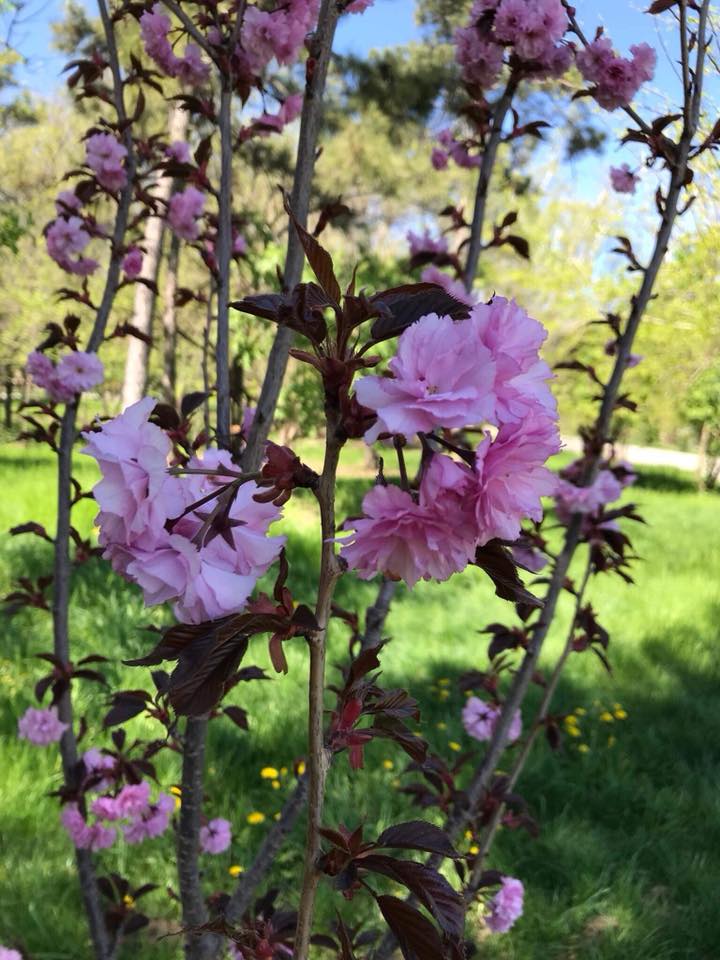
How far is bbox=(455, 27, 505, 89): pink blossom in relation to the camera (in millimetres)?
1634

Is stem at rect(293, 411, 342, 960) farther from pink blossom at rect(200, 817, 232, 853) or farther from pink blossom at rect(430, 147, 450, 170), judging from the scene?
pink blossom at rect(430, 147, 450, 170)

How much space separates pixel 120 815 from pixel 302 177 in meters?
1.50

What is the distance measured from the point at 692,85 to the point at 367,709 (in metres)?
1.52

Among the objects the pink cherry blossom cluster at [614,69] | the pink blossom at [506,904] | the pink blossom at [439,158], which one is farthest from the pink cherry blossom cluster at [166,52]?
the pink blossom at [506,904]

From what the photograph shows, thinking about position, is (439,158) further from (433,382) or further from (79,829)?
(79,829)

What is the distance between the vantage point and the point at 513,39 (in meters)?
1.50

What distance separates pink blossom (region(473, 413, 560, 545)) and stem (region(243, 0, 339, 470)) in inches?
27.2

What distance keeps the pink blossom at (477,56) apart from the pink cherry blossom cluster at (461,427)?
139 cm

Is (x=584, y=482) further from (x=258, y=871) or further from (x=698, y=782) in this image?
(x=698, y=782)

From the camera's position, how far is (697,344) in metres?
10.3

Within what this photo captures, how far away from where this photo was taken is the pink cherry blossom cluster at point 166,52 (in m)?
1.57

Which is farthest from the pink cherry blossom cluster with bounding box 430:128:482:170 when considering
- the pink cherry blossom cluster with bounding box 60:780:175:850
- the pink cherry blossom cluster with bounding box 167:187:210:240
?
the pink cherry blossom cluster with bounding box 60:780:175:850

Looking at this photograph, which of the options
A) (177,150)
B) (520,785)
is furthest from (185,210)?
(520,785)

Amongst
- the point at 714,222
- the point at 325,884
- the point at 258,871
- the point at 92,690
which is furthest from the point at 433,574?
the point at 714,222
